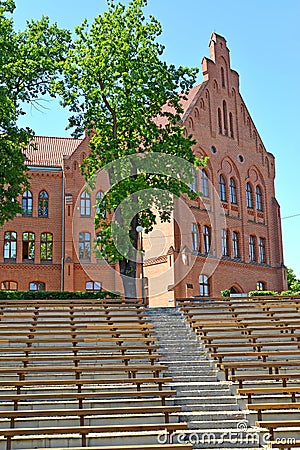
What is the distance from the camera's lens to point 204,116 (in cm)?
3759

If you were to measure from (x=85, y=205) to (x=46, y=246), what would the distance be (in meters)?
3.80

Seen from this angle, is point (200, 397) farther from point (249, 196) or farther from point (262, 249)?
point (249, 196)

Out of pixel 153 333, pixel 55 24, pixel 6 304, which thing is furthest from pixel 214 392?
pixel 55 24

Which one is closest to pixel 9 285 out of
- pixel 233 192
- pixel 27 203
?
pixel 27 203

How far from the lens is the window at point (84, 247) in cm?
3897

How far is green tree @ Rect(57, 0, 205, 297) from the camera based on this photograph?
23.8 meters

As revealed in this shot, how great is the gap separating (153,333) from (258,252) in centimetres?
2510

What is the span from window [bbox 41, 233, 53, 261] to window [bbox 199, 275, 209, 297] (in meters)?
10.6

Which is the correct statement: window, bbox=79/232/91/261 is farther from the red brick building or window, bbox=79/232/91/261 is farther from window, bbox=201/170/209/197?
window, bbox=201/170/209/197

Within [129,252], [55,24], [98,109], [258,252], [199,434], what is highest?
[55,24]

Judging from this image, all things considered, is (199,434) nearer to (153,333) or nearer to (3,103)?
(153,333)

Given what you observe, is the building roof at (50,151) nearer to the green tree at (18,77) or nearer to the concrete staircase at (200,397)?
the green tree at (18,77)

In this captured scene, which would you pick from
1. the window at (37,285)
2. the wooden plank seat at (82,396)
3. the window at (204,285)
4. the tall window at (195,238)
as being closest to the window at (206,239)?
the tall window at (195,238)

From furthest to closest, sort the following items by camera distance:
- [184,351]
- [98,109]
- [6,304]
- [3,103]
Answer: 1. [98,109]
2. [3,103]
3. [6,304]
4. [184,351]
